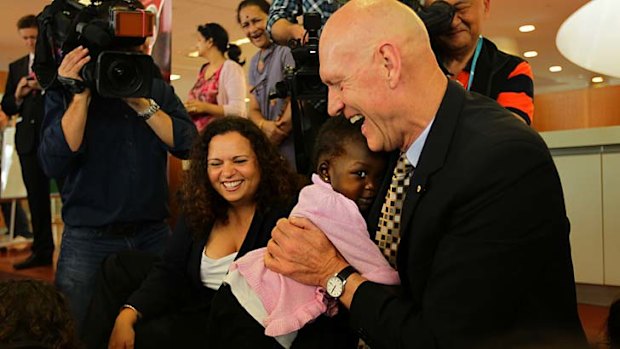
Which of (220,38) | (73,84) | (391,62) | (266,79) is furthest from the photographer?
(220,38)

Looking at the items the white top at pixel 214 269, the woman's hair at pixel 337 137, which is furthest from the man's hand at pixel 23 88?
the woman's hair at pixel 337 137

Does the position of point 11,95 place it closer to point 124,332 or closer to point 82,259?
point 82,259

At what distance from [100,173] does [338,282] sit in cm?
113

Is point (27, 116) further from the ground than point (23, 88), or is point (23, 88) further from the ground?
point (23, 88)

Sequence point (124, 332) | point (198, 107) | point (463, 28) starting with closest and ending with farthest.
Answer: point (463, 28) → point (124, 332) → point (198, 107)

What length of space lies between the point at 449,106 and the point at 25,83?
3236mm

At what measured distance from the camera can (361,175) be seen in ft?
5.30

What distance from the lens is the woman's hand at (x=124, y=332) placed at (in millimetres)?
1969

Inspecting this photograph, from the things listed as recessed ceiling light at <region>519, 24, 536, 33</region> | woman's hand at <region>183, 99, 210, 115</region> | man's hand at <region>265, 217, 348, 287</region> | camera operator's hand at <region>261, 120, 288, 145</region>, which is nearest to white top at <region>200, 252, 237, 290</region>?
man's hand at <region>265, 217, 348, 287</region>

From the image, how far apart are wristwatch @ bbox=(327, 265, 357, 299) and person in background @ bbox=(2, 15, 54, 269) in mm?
2905

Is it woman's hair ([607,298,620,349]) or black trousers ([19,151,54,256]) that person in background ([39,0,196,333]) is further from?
black trousers ([19,151,54,256])

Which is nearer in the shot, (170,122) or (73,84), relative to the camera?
(73,84)

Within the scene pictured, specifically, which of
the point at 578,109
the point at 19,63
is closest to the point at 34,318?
the point at 19,63

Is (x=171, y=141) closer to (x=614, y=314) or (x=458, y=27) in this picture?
(x=458, y=27)
